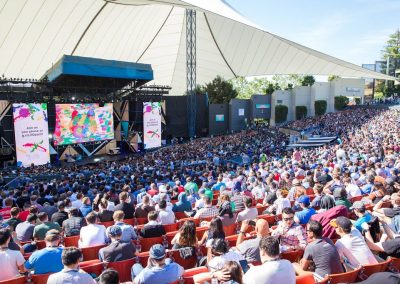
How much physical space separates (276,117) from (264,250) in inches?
1366

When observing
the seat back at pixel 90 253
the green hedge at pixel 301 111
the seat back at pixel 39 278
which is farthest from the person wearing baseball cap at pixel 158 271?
the green hedge at pixel 301 111

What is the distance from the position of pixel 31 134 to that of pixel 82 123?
336 centimetres

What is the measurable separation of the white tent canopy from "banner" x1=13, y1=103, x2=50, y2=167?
5.48m

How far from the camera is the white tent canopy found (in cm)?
1959

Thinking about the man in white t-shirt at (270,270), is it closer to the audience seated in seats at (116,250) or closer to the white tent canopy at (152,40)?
the audience seated in seats at (116,250)

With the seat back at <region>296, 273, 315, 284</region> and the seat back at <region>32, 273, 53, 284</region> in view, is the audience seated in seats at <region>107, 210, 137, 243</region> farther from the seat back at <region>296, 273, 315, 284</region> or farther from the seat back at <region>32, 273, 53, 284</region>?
the seat back at <region>296, 273, 315, 284</region>

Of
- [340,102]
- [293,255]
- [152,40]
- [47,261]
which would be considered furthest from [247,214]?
[340,102]

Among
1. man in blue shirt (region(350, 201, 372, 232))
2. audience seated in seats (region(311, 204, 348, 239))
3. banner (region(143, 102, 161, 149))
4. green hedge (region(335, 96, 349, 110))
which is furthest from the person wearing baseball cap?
green hedge (region(335, 96, 349, 110))

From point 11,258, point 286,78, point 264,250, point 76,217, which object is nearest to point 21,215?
point 76,217

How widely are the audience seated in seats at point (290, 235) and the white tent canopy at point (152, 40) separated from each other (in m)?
12.1

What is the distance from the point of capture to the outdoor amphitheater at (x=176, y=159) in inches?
139

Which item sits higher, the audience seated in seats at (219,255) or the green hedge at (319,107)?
the green hedge at (319,107)

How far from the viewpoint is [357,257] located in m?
3.40

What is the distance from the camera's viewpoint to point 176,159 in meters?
16.7
